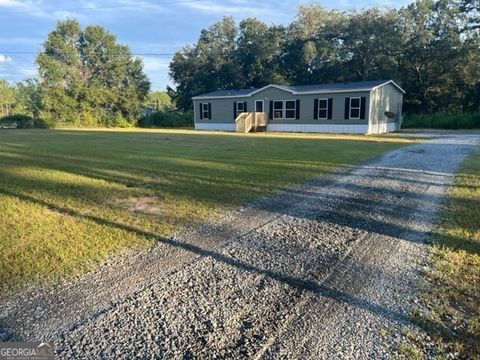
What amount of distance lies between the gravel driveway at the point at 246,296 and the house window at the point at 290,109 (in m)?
19.8

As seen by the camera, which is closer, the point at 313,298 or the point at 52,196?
the point at 313,298

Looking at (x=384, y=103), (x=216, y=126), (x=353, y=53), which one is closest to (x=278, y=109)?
(x=216, y=126)

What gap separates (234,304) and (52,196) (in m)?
4.07

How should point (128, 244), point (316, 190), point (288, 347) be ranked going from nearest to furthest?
point (288, 347) < point (128, 244) < point (316, 190)

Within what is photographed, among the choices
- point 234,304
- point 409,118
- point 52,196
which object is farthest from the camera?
point 409,118

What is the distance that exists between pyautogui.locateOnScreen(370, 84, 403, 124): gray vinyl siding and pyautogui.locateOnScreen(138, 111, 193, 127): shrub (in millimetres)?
17778

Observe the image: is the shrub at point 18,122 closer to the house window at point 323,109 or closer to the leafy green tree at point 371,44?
the house window at point 323,109

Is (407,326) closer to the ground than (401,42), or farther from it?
closer to the ground

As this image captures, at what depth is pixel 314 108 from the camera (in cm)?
2253

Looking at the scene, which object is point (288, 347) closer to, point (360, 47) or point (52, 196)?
point (52, 196)

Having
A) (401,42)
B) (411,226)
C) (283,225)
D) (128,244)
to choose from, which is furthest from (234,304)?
(401,42)

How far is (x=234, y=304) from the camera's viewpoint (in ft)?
8.20

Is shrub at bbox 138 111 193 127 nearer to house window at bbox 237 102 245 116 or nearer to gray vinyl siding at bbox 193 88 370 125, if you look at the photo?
gray vinyl siding at bbox 193 88 370 125

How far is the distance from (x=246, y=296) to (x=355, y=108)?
794 inches
